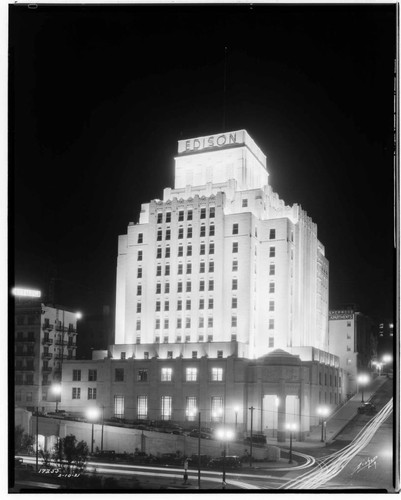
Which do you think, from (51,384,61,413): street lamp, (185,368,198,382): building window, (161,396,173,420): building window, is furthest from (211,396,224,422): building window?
(51,384,61,413): street lamp

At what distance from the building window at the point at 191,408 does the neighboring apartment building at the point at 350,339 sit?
33805mm

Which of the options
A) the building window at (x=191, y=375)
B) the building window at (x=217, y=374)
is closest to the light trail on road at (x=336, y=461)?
the building window at (x=217, y=374)

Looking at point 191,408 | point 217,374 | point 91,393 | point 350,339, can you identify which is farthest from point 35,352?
point 350,339

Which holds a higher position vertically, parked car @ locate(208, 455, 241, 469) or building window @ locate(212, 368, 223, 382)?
building window @ locate(212, 368, 223, 382)

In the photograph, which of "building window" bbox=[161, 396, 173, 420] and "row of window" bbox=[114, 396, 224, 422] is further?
"building window" bbox=[161, 396, 173, 420]

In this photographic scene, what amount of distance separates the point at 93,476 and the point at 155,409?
106ft

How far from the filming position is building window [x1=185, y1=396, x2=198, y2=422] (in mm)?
71750

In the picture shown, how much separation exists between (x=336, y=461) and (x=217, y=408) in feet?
63.8

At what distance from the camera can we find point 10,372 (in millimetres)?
26219

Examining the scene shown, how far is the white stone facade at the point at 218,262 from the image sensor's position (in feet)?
254

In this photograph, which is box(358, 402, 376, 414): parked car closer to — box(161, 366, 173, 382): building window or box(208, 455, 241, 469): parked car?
box(161, 366, 173, 382): building window

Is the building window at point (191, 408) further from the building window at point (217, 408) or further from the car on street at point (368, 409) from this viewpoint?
the car on street at point (368, 409)

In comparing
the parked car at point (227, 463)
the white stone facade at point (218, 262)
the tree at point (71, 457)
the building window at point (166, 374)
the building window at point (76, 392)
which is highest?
the white stone facade at point (218, 262)

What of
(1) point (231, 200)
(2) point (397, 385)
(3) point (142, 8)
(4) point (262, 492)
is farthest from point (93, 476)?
(1) point (231, 200)
